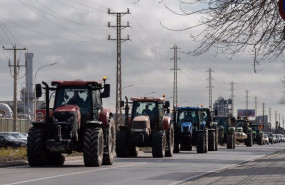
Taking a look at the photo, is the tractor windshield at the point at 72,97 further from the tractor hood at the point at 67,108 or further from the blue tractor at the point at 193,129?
the blue tractor at the point at 193,129

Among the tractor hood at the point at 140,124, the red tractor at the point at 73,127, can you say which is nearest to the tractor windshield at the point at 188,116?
the tractor hood at the point at 140,124

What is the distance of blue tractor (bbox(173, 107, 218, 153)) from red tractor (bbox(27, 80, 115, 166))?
1521 centimetres

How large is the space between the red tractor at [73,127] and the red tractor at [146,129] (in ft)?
21.6

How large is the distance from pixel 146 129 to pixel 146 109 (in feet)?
5.75

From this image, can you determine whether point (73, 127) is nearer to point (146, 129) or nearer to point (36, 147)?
point (36, 147)

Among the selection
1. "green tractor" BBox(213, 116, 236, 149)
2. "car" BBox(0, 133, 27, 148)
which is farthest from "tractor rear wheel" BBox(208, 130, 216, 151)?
"car" BBox(0, 133, 27, 148)

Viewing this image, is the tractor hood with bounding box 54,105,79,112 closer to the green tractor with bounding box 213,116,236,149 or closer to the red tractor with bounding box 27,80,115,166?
the red tractor with bounding box 27,80,115,166

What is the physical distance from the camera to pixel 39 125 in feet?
87.2

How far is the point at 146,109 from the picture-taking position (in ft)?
A: 121

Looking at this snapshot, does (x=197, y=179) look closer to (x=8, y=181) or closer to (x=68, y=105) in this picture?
(x=8, y=181)

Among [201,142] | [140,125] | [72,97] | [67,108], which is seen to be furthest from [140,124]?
[67,108]

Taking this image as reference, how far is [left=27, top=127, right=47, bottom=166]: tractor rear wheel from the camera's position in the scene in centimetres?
2586

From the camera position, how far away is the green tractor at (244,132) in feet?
220

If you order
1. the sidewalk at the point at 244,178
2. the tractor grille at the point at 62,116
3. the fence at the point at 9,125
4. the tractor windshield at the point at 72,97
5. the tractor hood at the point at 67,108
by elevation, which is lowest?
the sidewalk at the point at 244,178
